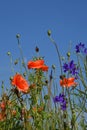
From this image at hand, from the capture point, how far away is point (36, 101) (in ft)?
9.93

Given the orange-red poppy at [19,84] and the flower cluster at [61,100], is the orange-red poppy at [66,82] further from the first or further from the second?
the orange-red poppy at [19,84]

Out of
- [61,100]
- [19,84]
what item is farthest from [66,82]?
[19,84]

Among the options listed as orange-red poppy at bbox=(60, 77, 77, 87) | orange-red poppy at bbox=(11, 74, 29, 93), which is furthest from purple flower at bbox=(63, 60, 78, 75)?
orange-red poppy at bbox=(11, 74, 29, 93)

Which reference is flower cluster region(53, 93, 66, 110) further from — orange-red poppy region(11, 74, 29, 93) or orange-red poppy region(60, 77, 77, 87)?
orange-red poppy region(11, 74, 29, 93)

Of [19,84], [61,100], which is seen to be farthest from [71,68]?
[19,84]

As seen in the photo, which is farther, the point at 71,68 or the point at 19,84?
the point at 71,68

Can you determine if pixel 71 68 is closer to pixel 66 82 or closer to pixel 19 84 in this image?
pixel 66 82

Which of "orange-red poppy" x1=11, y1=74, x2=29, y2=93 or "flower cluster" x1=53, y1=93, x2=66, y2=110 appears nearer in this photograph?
"orange-red poppy" x1=11, y1=74, x2=29, y2=93

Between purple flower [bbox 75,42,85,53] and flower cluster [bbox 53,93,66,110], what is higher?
purple flower [bbox 75,42,85,53]

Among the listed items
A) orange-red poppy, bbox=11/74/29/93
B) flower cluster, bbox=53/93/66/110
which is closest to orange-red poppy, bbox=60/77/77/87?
flower cluster, bbox=53/93/66/110

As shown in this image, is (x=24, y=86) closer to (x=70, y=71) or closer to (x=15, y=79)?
(x=15, y=79)

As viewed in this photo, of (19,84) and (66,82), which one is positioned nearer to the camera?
(19,84)

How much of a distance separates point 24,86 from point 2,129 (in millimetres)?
617

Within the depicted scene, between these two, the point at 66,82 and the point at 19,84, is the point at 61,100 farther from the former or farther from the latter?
the point at 19,84
